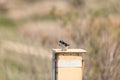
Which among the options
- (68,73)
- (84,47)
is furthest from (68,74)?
(84,47)

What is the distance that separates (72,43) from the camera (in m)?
7.26

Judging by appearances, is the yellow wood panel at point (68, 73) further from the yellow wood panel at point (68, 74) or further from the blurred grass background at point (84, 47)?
the blurred grass background at point (84, 47)

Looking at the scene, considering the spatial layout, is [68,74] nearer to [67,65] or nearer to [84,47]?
[67,65]

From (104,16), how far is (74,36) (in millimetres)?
867

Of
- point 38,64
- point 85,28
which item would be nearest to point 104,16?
point 85,28

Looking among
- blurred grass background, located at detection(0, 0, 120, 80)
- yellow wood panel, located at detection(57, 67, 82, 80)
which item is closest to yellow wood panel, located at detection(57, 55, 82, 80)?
yellow wood panel, located at detection(57, 67, 82, 80)

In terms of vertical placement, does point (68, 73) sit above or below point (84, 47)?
below

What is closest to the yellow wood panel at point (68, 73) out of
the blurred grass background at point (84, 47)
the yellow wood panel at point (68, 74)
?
the yellow wood panel at point (68, 74)

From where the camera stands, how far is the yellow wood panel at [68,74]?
4.54 m

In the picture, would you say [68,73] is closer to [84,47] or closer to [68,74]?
[68,74]

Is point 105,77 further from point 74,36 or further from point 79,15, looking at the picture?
point 79,15

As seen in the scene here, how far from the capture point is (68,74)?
4543 mm

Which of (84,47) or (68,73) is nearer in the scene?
(68,73)

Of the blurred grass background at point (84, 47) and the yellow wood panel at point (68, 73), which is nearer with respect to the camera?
the yellow wood panel at point (68, 73)
